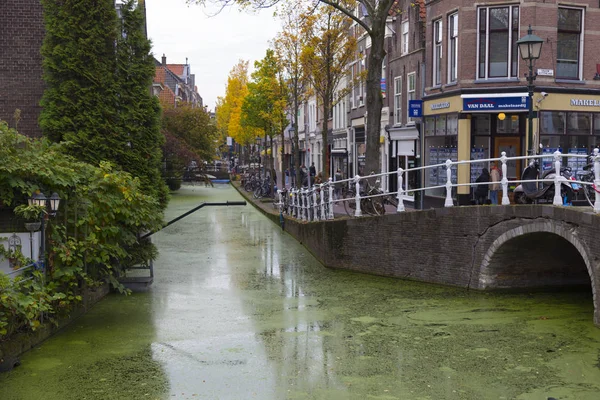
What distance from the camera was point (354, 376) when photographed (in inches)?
324

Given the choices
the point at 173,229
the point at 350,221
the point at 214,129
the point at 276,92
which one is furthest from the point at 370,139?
the point at 214,129

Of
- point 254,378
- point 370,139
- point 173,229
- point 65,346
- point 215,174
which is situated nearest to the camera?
point 254,378

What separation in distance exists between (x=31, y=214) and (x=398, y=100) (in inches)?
869

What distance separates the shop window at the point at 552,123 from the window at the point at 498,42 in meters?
1.53

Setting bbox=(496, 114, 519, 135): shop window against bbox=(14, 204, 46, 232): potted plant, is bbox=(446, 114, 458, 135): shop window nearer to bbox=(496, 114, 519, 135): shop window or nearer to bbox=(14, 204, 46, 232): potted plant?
bbox=(496, 114, 519, 135): shop window

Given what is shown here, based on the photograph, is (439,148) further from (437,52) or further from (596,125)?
(596,125)

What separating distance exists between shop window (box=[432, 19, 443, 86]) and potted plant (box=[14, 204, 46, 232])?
16646mm

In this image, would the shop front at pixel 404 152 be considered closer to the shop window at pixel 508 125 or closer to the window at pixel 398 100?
the window at pixel 398 100

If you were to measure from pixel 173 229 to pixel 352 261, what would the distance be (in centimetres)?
1060

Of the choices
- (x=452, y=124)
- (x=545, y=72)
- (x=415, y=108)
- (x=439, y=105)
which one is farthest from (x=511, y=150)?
(x=415, y=108)

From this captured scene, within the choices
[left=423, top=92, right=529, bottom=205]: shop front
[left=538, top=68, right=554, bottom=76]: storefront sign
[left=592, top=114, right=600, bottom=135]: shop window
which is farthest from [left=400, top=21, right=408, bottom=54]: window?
[left=592, top=114, right=600, bottom=135]: shop window

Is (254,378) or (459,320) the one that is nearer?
(254,378)

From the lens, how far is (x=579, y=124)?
21.4 m

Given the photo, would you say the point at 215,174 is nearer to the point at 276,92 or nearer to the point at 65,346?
the point at 276,92
